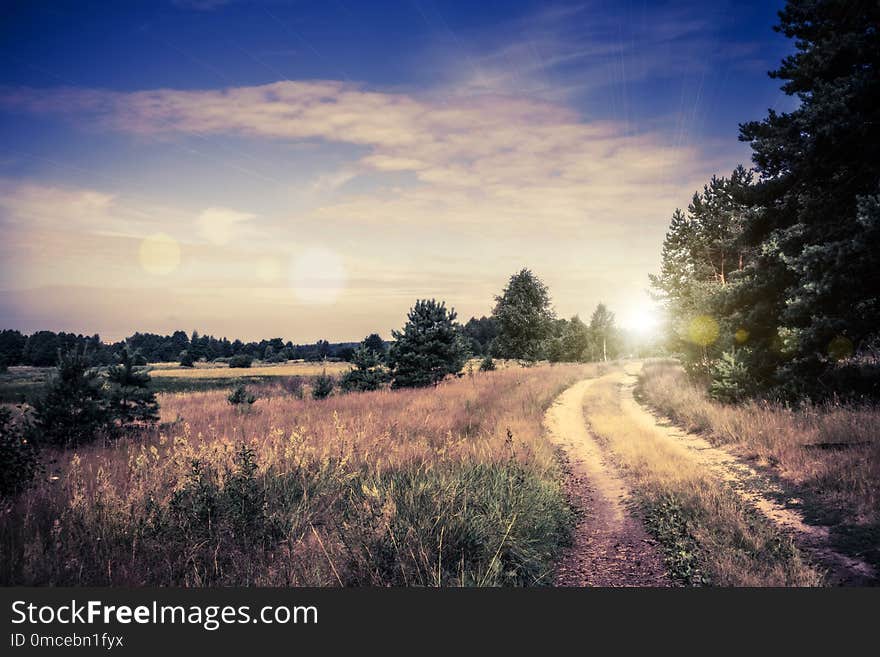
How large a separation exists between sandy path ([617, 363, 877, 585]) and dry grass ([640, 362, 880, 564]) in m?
0.24

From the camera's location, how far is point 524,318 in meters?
44.4

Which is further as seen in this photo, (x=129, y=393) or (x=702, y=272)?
(x=702, y=272)

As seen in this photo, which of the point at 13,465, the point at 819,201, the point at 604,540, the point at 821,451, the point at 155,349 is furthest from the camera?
the point at 155,349

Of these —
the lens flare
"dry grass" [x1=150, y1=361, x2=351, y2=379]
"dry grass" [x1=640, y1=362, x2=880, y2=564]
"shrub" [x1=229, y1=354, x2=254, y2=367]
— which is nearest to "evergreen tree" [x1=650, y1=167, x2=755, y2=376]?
the lens flare

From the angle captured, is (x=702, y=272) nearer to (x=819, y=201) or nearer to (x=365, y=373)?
(x=819, y=201)

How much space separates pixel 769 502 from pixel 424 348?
60.4 feet

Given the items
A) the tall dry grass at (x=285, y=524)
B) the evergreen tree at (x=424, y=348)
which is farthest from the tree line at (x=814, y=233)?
the evergreen tree at (x=424, y=348)

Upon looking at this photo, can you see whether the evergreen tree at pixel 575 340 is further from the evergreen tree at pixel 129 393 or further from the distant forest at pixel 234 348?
the evergreen tree at pixel 129 393

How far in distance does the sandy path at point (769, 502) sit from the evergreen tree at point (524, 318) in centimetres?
3139

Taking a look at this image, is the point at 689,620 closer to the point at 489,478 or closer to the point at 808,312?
the point at 489,478

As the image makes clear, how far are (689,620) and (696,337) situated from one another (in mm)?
18902

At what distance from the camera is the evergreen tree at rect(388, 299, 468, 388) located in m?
23.7

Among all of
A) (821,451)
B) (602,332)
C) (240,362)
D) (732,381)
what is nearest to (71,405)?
(821,451)

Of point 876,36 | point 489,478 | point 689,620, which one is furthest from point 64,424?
point 876,36
